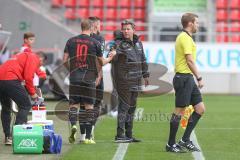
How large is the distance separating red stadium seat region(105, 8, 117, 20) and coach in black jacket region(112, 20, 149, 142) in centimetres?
Answer: 2390

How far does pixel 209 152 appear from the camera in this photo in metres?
12.4

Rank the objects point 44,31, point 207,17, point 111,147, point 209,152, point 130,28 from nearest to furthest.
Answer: point 209,152 → point 111,147 → point 130,28 → point 44,31 → point 207,17

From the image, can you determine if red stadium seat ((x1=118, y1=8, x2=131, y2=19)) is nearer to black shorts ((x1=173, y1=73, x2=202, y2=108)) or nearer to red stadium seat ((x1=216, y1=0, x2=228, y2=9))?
red stadium seat ((x1=216, y1=0, x2=228, y2=9))

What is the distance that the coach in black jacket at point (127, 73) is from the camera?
14.1 meters

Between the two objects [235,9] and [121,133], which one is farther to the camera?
[235,9]

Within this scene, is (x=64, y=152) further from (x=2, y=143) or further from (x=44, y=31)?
(x=44, y=31)

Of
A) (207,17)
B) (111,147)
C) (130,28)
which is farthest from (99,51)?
(207,17)

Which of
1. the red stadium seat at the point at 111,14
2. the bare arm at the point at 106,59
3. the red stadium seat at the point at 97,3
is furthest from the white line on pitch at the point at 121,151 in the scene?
the red stadium seat at the point at 97,3

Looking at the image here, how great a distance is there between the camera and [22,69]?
12992mm

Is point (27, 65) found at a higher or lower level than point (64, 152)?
higher

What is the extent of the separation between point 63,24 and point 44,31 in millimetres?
1359

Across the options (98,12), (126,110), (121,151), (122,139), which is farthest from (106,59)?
(98,12)

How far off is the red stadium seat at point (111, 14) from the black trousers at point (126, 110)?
24.0 meters

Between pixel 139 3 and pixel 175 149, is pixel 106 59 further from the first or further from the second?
pixel 139 3
